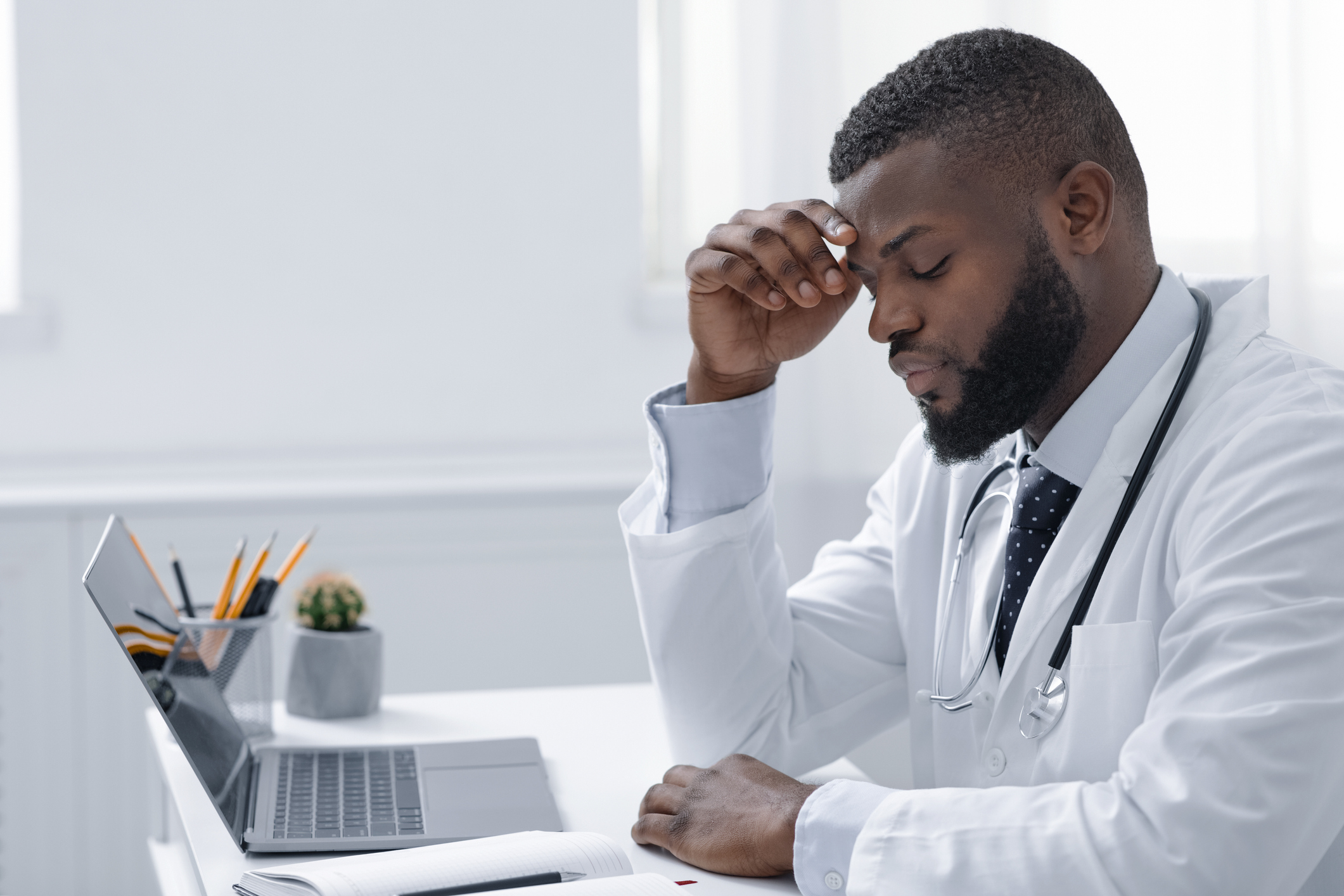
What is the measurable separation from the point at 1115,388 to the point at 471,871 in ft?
2.21

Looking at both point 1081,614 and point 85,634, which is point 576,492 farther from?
point 1081,614

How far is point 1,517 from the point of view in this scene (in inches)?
78.0

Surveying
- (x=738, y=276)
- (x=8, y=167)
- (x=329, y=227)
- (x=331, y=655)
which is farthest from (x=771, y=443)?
(x=8, y=167)

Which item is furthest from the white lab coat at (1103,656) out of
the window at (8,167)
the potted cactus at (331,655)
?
the window at (8,167)

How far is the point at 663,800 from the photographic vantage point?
1.08 meters

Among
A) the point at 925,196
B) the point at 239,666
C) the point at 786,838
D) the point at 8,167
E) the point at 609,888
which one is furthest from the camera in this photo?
the point at 8,167

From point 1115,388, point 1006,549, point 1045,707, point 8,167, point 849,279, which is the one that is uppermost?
point 8,167

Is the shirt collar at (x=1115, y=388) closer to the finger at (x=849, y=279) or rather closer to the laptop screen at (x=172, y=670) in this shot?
the finger at (x=849, y=279)

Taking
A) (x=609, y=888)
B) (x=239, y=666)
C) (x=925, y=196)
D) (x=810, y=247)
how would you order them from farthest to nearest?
(x=239, y=666) < (x=810, y=247) < (x=925, y=196) < (x=609, y=888)

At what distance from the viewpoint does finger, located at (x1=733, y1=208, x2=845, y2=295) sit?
1182 mm

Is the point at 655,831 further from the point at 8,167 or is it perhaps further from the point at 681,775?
the point at 8,167

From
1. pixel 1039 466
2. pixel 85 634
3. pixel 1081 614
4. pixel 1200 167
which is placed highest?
pixel 1200 167

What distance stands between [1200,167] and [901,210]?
102cm

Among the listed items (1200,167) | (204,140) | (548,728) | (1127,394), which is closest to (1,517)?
(204,140)
